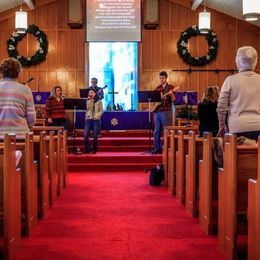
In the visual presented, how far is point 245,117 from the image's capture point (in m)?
4.01

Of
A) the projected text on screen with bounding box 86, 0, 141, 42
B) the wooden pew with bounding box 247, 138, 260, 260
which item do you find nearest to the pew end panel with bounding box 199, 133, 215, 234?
the wooden pew with bounding box 247, 138, 260, 260

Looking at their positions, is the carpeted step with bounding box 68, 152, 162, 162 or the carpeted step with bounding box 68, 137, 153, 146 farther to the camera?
the carpeted step with bounding box 68, 137, 153, 146

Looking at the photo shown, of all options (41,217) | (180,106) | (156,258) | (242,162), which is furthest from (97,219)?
(180,106)

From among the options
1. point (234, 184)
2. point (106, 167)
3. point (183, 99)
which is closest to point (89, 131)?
point (106, 167)

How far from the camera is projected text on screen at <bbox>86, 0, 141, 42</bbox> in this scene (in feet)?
41.5

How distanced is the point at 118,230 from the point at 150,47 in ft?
31.8

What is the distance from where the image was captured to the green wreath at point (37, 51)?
13.2m

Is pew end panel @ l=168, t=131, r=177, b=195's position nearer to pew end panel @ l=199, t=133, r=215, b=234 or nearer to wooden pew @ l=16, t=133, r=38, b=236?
pew end panel @ l=199, t=133, r=215, b=234

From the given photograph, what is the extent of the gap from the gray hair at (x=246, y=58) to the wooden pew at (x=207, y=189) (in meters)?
0.62

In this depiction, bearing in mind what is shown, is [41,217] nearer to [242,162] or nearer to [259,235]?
[242,162]

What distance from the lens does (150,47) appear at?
526 inches

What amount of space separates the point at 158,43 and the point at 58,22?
2593mm

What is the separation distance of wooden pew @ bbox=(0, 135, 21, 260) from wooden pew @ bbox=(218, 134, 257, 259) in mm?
1363

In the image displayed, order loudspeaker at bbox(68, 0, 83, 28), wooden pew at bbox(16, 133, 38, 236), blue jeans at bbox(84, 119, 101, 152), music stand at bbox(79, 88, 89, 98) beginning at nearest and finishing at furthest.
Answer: wooden pew at bbox(16, 133, 38, 236), blue jeans at bbox(84, 119, 101, 152), music stand at bbox(79, 88, 89, 98), loudspeaker at bbox(68, 0, 83, 28)
